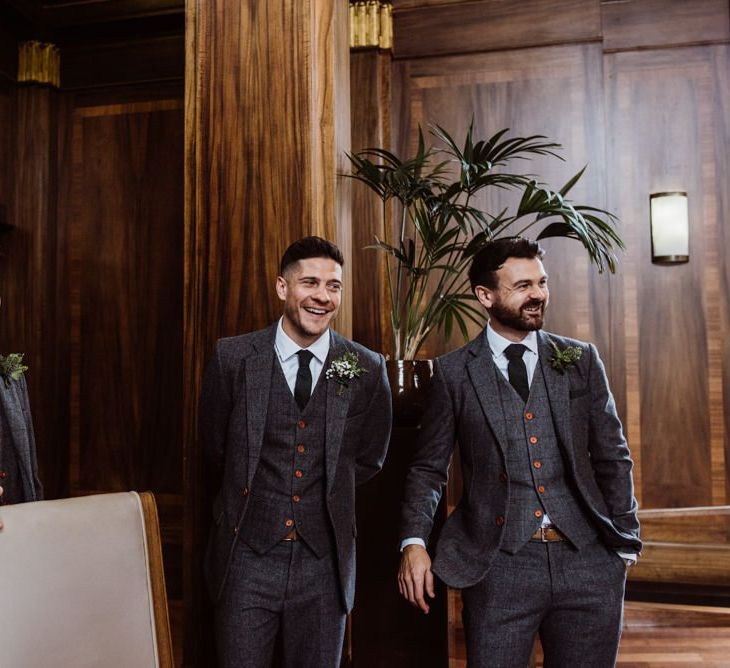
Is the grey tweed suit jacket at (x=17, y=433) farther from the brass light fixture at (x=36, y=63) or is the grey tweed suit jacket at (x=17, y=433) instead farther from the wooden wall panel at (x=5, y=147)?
the brass light fixture at (x=36, y=63)

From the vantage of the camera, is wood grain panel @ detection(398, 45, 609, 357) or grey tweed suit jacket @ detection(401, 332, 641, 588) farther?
wood grain panel @ detection(398, 45, 609, 357)

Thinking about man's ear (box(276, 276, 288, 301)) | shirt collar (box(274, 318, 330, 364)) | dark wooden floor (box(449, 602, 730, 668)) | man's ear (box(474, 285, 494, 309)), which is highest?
man's ear (box(276, 276, 288, 301))

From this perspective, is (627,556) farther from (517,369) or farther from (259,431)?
(259,431)

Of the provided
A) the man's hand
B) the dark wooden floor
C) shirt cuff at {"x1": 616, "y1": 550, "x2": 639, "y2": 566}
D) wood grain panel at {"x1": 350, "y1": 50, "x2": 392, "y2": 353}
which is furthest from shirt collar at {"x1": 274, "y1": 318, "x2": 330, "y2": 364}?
wood grain panel at {"x1": 350, "y1": 50, "x2": 392, "y2": 353}

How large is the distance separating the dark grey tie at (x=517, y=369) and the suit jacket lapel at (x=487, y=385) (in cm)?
4

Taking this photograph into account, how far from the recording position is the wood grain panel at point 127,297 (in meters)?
4.57

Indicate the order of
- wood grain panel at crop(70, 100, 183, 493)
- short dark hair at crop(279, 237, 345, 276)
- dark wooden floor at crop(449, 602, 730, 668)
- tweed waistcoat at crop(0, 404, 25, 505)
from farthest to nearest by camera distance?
wood grain panel at crop(70, 100, 183, 493) → dark wooden floor at crop(449, 602, 730, 668) → tweed waistcoat at crop(0, 404, 25, 505) → short dark hair at crop(279, 237, 345, 276)

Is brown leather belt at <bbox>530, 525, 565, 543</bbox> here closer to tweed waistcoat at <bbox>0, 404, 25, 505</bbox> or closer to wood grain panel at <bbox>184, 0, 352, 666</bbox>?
wood grain panel at <bbox>184, 0, 352, 666</bbox>

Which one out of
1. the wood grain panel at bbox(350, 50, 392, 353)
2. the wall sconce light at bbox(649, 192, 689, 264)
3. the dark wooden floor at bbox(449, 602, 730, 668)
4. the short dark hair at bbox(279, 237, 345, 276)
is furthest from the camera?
the wood grain panel at bbox(350, 50, 392, 353)

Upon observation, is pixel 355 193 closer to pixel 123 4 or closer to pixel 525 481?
pixel 123 4

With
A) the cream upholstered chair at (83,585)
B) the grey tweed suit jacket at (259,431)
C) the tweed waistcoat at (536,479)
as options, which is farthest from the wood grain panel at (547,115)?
the cream upholstered chair at (83,585)

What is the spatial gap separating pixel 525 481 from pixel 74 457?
3.60 metres

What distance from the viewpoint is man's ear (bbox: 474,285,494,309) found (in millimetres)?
1981

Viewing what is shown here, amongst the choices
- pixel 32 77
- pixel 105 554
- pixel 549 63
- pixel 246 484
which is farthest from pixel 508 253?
pixel 32 77
